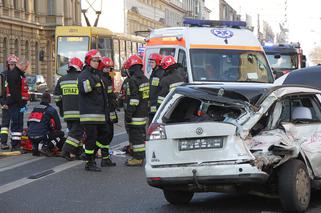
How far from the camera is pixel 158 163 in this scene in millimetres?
7789

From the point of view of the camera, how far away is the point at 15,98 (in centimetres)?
1379

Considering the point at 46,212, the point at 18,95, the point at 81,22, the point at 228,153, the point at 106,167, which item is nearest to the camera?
the point at 228,153

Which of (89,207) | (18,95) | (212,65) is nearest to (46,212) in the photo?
(89,207)

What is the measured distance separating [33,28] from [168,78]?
162 feet

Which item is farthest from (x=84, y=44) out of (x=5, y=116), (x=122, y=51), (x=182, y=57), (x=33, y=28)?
(x=33, y=28)

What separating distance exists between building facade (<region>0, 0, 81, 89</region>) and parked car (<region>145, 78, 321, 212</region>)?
4609cm

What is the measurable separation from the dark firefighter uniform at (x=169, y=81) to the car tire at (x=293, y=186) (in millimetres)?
5227

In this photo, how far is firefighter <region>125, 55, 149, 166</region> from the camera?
38.6 feet

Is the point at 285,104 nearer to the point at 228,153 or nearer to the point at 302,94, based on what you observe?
the point at 302,94

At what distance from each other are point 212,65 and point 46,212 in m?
7.70

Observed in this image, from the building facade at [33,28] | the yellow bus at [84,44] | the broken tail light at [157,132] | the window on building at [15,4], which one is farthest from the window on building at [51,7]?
the broken tail light at [157,132]

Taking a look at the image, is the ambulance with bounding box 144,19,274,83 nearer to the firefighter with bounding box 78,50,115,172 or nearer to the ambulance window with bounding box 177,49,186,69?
the ambulance window with bounding box 177,49,186,69

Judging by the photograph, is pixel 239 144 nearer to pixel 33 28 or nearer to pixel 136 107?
pixel 136 107

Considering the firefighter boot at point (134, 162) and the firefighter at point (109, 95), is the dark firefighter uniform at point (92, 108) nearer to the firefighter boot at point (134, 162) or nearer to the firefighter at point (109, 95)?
the firefighter at point (109, 95)
